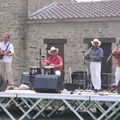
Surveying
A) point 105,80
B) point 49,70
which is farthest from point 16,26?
point 49,70

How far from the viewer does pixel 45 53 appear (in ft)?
42.5

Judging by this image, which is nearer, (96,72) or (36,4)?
(96,72)

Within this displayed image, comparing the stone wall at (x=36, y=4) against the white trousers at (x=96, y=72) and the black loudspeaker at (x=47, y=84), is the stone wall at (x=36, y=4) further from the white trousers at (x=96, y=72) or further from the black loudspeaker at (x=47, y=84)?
the black loudspeaker at (x=47, y=84)

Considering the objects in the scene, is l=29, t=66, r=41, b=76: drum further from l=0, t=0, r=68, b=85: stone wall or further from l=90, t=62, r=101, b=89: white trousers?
l=0, t=0, r=68, b=85: stone wall

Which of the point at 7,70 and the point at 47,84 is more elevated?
the point at 7,70

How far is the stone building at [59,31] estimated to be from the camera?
12438mm

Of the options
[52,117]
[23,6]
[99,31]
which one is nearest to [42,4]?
[23,6]

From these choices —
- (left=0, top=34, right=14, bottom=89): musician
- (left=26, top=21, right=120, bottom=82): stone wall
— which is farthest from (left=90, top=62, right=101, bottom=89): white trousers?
(left=26, top=21, right=120, bottom=82): stone wall

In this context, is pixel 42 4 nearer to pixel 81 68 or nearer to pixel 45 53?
pixel 45 53

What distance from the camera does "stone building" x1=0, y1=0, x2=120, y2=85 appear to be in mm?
12438

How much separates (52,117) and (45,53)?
18.2 ft

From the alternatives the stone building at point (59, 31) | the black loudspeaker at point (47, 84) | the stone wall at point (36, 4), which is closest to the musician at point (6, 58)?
the black loudspeaker at point (47, 84)

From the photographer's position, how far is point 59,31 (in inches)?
508

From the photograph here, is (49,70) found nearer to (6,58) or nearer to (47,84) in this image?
(47,84)
